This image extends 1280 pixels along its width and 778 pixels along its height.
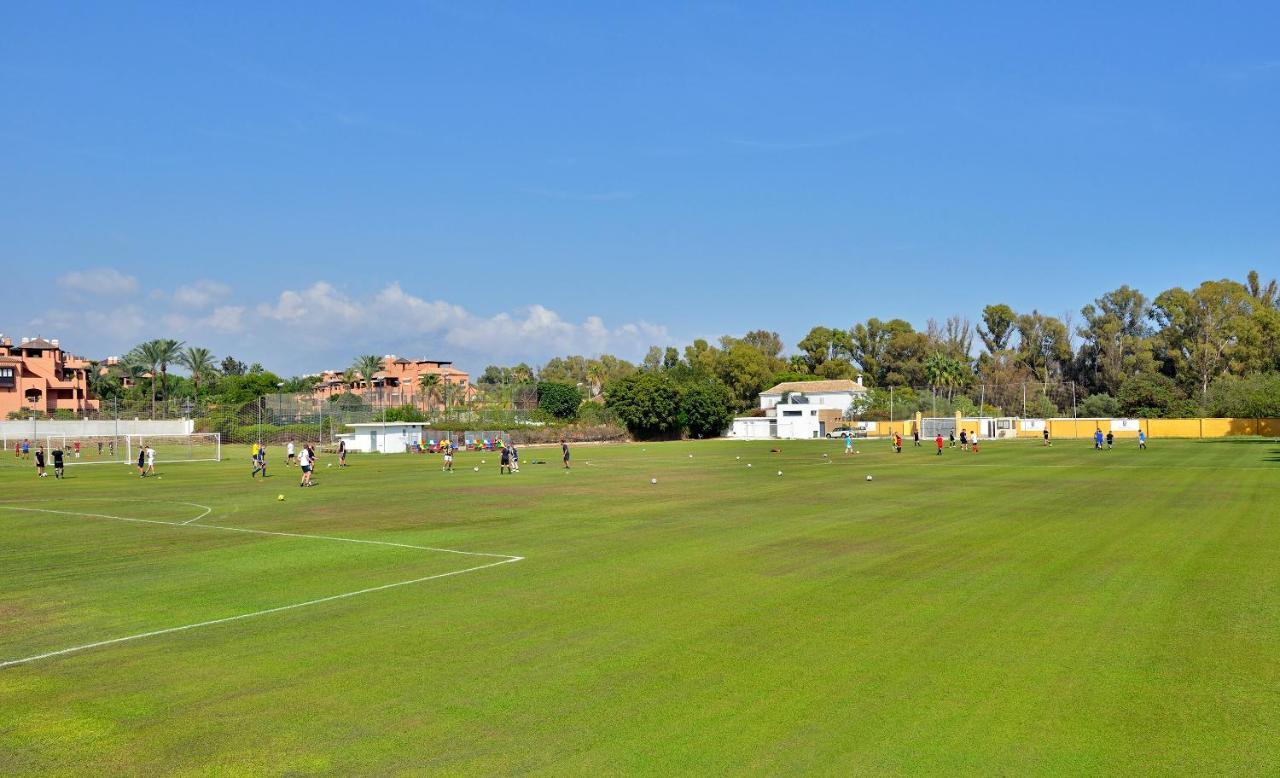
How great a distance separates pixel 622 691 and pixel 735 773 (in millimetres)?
2500

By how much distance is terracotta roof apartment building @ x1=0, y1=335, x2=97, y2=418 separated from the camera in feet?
407

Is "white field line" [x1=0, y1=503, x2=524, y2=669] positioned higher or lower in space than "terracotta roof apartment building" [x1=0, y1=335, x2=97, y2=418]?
lower

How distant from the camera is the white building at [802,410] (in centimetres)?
12181

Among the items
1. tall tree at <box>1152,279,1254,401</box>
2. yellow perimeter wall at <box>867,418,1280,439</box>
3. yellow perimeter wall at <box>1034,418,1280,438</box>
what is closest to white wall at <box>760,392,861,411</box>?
yellow perimeter wall at <box>867,418,1280,439</box>

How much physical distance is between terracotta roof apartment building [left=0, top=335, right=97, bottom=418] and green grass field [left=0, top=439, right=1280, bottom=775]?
117622 mm

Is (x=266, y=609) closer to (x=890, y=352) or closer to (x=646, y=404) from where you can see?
(x=646, y=404)

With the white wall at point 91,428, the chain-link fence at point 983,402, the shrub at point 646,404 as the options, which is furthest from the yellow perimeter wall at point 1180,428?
the white wall at point 91,428

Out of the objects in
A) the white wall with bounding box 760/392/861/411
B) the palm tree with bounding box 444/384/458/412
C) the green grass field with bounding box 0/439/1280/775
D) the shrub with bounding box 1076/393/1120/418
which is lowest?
the green grass field with bounding box 0/439/1280/775

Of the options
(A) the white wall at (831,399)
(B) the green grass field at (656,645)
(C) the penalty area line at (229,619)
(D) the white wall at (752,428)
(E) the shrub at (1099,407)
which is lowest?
(B) the green grass field at (656,645)

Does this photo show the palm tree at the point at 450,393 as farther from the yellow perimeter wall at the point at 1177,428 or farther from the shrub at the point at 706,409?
the yellow perimeter wall at the point at 1177,428

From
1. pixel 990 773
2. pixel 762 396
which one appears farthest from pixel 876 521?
pixel 762 396

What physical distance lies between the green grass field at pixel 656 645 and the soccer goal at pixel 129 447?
51.4 m

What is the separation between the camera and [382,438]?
275 ft

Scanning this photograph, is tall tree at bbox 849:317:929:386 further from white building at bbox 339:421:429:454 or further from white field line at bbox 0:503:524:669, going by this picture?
white field line at bbox 0:503:524:669
